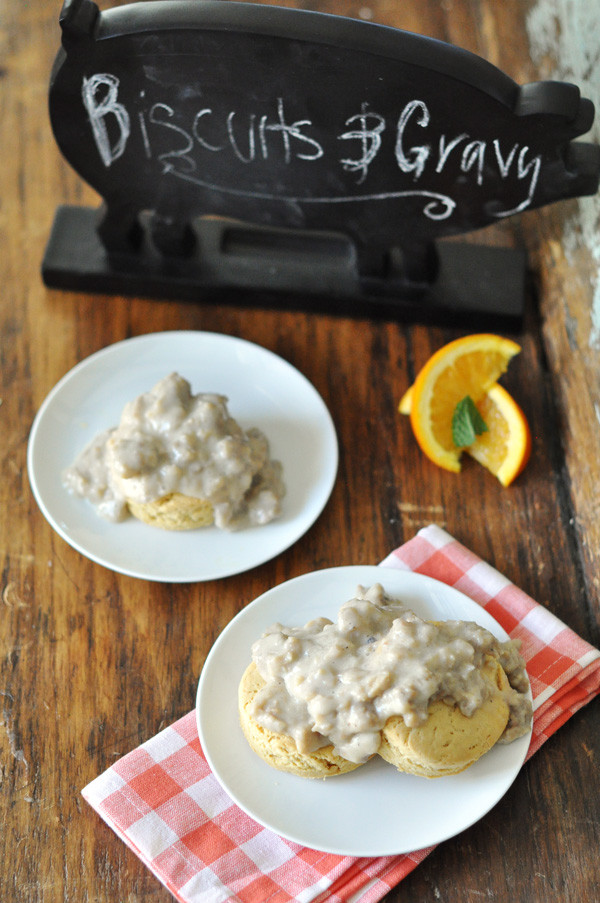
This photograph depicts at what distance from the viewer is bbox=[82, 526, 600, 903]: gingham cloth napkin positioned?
132cm

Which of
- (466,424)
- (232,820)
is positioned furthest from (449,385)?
(232,820)

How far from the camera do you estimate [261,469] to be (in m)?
1.68

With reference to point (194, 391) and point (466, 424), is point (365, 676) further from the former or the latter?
point (194, 391)

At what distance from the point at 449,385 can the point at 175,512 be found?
2.01 ft

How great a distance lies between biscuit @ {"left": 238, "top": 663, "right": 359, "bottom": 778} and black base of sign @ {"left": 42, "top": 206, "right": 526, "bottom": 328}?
0.92m

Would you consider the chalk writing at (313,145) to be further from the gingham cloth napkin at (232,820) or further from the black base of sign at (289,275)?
the gingham cloth napkin at (232,820)

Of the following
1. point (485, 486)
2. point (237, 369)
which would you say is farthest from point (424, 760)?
point (237, 369)

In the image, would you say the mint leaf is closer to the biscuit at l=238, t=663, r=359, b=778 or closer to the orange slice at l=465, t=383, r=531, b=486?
the orange slice at l=465, t=383, r=531, b=486

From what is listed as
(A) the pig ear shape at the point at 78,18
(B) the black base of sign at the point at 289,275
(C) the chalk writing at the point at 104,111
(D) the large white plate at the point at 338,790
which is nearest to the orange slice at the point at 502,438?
(B) the black base of sign at the point at 289,275

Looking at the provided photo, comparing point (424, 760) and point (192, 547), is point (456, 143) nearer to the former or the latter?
point (192, 547)

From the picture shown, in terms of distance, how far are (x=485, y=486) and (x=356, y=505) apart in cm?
27

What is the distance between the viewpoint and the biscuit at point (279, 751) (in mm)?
1306

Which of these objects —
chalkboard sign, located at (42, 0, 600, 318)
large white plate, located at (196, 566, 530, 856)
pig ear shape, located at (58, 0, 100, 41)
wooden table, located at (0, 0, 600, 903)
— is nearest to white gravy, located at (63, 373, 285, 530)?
wooden table, located at (0, 0, 600, 903)

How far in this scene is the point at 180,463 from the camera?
157cm
